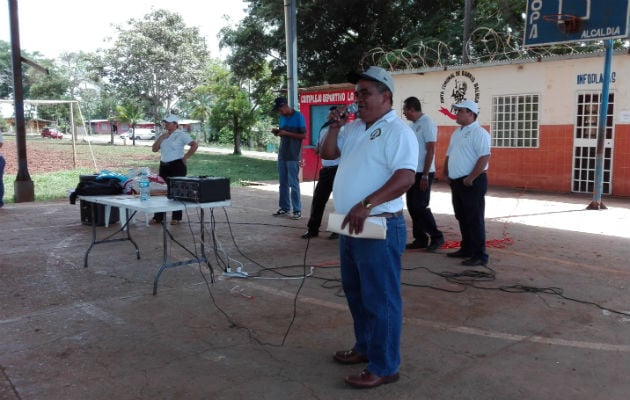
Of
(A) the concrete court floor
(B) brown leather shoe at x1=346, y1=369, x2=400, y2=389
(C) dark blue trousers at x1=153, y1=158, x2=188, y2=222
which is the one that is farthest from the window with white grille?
(B) brown leather shoe at x1=346, y1=369, x2=400, y2=389

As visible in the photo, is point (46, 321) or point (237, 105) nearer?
point (46, 321)

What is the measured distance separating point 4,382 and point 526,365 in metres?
3.22

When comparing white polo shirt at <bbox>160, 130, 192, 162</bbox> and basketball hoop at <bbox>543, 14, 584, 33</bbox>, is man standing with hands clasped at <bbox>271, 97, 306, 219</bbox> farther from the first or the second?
basketball hoop at <bbox>543, 14, 584, 33</bbox>

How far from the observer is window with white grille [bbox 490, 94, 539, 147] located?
13.4 m

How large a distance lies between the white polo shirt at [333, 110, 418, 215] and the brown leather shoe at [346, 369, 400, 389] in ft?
3.13

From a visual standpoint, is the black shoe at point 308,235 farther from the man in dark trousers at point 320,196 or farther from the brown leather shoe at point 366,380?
the brown leather shoe at point 366,380

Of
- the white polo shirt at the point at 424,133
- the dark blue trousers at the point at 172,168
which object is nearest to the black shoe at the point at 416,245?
the white polo shirt at the point at 424,133

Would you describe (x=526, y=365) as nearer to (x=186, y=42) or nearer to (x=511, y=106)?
(x=511, y=106)

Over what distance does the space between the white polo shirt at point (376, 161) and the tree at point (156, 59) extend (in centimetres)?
3710

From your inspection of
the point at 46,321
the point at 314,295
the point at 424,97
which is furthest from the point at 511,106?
the point at 46,321

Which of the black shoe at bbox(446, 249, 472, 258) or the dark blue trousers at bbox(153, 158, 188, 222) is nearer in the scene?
the black shoe at bbox(446, 249, 472, 258)

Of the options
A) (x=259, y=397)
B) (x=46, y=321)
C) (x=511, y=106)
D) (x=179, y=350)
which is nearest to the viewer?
(x=259, y=397)

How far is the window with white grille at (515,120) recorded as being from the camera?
13.4 m

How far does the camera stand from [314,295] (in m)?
5.06
